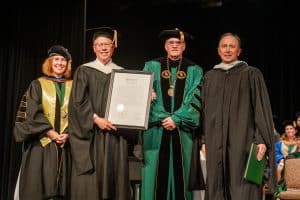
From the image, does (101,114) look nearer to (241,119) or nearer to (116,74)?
(116,74)

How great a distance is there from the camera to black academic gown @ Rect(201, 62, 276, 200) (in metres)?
4.78

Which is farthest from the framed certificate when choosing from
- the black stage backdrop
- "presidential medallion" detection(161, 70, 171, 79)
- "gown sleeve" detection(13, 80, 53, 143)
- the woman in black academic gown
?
the black stage backdrop

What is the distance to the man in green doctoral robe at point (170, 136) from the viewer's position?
211 inches

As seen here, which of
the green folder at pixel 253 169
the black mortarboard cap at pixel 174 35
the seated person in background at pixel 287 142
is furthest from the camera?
the seated person in background at pixel 287 142

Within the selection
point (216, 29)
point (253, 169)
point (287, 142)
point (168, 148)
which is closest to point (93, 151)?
point (168, 148)

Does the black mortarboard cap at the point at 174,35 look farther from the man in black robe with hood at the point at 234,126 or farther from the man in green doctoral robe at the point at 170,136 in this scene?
the man in black robe with hood at the point at 234,126

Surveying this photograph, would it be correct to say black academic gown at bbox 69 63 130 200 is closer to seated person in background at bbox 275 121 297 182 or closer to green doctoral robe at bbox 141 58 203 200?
green doctoral robe at bbox 141 58 203 200

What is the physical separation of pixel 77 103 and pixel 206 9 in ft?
23.5

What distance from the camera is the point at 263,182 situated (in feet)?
15.8

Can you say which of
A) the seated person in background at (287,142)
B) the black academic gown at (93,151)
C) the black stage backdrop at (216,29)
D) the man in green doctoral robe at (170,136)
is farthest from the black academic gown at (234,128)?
the black stage backdrop at (216,29)

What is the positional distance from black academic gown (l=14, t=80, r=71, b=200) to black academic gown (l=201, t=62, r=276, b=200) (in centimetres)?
166

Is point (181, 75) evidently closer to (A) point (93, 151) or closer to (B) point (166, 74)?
(B) point (166, 74)

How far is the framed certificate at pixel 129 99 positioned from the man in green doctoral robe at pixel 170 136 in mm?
183

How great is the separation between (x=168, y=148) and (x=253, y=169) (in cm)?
104
